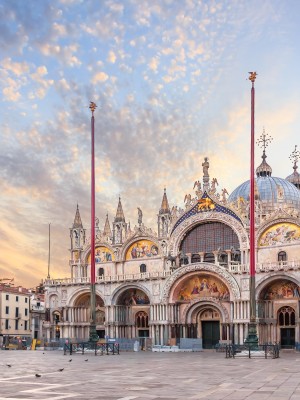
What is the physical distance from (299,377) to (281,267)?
1285 inches

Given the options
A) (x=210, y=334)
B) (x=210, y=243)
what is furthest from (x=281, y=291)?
(x=210, y=243)

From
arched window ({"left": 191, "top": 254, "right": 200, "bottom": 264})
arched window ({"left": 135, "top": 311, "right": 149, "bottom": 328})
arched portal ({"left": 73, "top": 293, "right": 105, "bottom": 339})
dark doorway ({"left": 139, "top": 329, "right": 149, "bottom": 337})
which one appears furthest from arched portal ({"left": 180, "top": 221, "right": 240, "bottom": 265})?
arched portal ({"left": 73, "top": 293, "right": 105, "bottom": 339})

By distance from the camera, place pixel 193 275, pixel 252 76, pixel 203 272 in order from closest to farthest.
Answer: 1. pixel 252 76
2. pixel 203 272
3. pixel 193 275

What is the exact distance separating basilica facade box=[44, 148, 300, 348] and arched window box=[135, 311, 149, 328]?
111 mm

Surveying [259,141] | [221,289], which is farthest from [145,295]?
[259,141]

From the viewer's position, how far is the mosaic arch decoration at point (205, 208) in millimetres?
63069

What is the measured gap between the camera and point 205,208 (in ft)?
212

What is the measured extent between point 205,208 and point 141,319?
14621 millimetres

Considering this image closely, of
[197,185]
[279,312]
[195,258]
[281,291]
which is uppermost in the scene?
[197,185]

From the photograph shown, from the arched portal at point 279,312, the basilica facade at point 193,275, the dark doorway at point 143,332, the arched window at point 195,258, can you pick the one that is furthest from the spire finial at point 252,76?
the dark doorway at point 143,332

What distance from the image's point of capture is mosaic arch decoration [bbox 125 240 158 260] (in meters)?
68.6

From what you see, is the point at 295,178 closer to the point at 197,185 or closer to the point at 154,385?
the point at 197,185

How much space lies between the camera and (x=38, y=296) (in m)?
108

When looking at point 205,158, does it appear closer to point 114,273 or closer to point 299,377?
point 114,273
